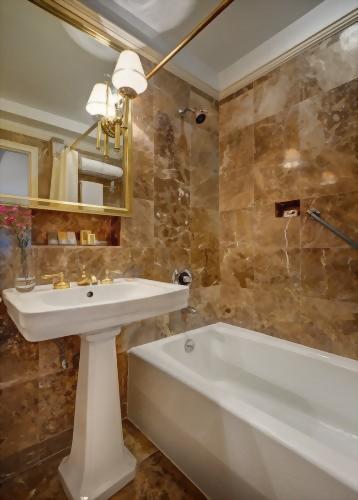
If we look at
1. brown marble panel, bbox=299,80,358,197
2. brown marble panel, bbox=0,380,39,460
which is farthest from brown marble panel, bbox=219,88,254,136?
brown marble panel, bbox=0,380,39,460

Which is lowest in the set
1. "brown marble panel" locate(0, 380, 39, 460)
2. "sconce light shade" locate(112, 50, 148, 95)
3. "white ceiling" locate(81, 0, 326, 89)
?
"brown marble panel" locate(0, 380, 39, 460)

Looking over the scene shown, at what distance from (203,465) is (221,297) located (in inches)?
43.8

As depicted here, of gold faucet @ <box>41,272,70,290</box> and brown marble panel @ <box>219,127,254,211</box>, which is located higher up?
brown marble panel @ <box>219,127,254,211</box>

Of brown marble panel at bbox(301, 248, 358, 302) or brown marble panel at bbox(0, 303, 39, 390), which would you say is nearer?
brown marble panel at bbox(0, 303, 39, 390)

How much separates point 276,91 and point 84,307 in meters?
1.77

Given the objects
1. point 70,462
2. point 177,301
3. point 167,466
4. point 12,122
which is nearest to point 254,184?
point 177,301

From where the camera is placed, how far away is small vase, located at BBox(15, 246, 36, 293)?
102 centimetres

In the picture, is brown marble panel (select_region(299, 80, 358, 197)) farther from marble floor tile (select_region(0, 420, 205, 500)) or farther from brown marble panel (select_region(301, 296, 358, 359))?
marble floor tile (select_region(0, 420, 205, 500))

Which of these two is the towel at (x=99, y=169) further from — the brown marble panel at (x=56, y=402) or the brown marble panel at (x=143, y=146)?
the brown marble panel at (x=56, y=402)

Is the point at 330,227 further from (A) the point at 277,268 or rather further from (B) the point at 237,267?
(B) the point at 237,267

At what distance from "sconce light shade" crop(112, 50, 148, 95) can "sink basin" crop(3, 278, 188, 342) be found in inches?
40.6

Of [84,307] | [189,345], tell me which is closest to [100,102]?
[84,307]

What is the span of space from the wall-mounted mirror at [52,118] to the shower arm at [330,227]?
1.10 meters

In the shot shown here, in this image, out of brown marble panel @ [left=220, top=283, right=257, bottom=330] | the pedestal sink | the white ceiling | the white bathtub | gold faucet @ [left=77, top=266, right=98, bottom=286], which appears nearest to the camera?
the white bathtub
